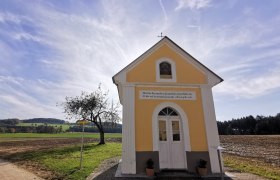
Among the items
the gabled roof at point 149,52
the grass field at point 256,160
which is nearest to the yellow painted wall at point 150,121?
the gabled roof at point 149,52

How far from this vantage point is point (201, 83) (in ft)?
39.9

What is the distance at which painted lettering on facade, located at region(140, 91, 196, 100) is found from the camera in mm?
11719

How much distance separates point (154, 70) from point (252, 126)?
105 metres

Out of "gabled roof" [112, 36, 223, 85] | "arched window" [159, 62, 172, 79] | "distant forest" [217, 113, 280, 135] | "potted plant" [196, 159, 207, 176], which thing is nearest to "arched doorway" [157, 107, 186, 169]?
"potted plant" [196, 159, 207, 176]

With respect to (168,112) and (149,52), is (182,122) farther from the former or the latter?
(149,52)

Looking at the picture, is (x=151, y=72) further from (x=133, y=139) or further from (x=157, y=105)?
(x=133, y=139)

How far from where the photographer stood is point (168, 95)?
1179cm

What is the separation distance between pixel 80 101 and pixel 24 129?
7374cm

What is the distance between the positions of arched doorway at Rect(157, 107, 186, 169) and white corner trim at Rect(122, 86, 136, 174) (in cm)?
141

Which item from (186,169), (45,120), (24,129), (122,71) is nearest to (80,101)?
(122,71)

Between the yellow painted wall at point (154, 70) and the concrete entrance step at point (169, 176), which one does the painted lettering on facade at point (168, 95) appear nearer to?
the yellow painted wall at point (154, 70)

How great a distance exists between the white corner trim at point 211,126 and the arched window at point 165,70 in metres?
1.98

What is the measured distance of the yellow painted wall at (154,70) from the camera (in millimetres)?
11961

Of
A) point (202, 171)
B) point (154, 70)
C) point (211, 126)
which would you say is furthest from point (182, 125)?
point (154, 70)
